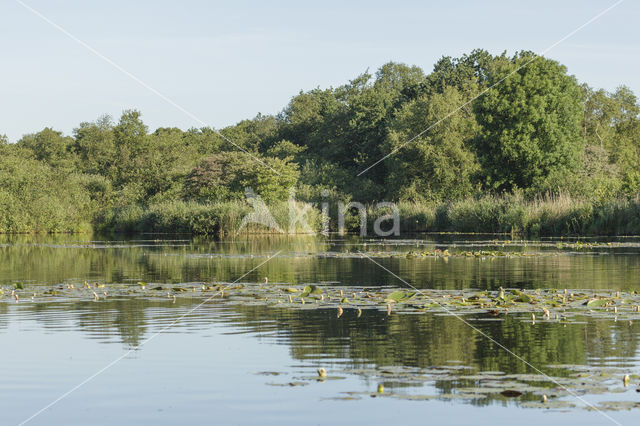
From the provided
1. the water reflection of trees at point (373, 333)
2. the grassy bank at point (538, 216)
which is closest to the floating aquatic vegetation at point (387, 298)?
the water reflection of trees at point (373, 333)

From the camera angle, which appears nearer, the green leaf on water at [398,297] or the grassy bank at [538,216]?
the green leaf on water at [398,297]

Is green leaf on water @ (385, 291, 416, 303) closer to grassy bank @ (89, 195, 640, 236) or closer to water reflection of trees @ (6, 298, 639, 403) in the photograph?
water reflection of trees @ (6, 298, 639, 403)

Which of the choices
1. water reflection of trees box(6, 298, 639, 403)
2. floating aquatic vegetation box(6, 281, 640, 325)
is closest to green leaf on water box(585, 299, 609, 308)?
floating aquatic vegetation box(6, 281, 640, 325)

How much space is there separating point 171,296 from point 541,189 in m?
39.2

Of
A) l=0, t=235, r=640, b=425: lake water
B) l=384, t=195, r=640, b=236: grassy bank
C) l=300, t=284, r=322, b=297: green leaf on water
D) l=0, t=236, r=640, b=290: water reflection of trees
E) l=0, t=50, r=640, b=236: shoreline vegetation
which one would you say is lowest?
l=0, t=235, r=640, b=425: lake water

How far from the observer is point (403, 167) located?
66.6 meters

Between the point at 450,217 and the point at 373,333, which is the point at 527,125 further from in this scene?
the point at 373,333

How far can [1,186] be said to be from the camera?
55906 mm

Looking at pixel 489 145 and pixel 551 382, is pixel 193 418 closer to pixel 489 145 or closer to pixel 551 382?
pixel 551 382

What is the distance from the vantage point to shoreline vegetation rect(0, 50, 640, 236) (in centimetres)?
4891

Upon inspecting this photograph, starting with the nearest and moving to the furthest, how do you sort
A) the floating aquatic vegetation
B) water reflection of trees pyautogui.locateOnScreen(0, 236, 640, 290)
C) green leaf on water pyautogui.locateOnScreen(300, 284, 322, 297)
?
the floating aquatic vegetation < green leaf on water pyautogui.locateOnScreen(300, 284, 322, 297) < water reflection of trees pyautogui.locateOnScreen(0, 236, 640, 290)

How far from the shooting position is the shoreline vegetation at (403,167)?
48906 mm

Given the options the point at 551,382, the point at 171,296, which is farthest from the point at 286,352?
the point at 171,296

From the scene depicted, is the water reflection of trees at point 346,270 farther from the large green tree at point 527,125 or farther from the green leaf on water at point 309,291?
the large green tree at point 527,125
